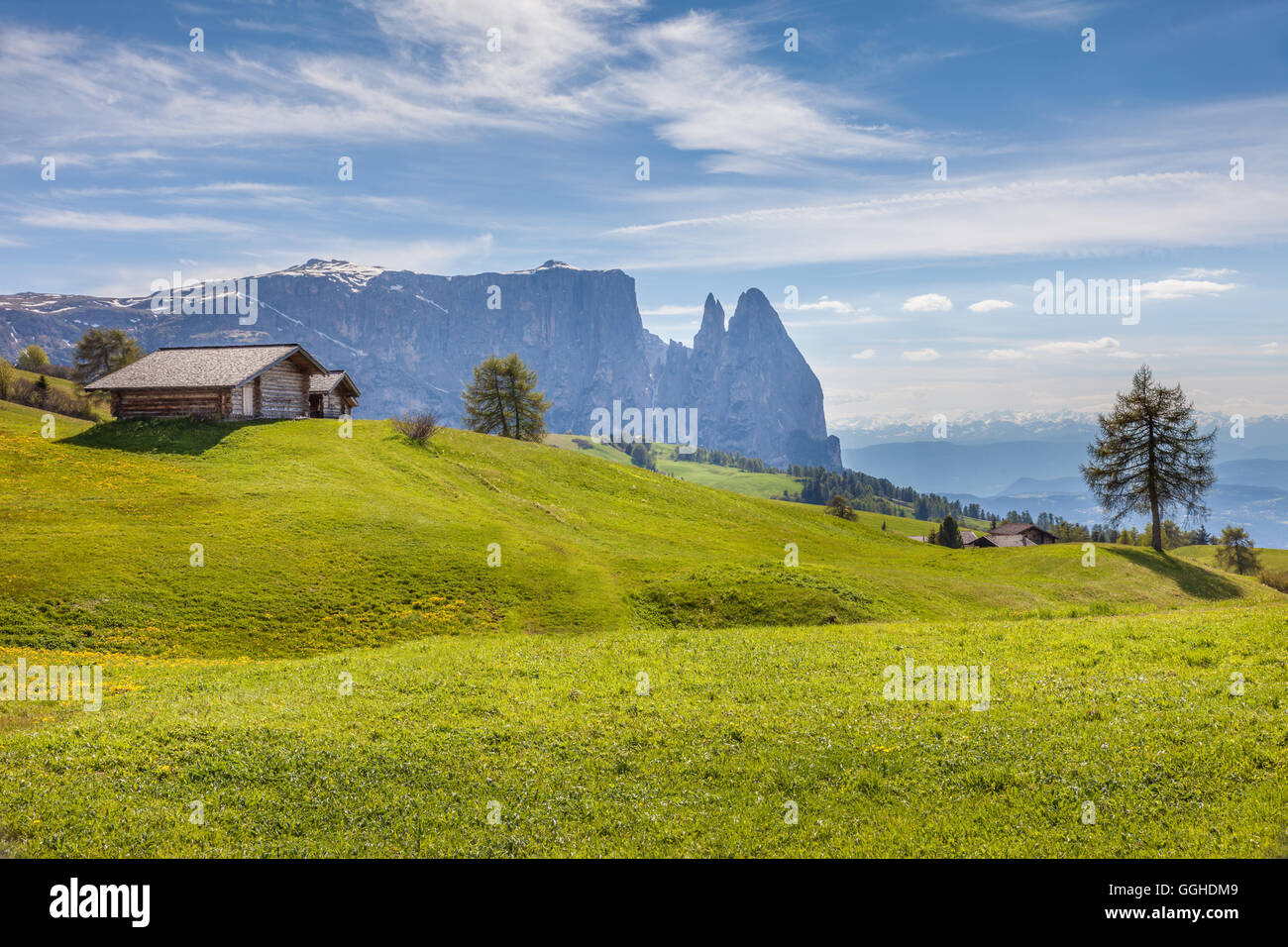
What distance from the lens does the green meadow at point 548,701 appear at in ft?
43.8

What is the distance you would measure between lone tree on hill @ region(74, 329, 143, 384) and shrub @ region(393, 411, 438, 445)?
3071 inches

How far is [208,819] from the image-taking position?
13.9 metres

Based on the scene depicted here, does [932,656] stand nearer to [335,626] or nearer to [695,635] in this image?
[695,635]

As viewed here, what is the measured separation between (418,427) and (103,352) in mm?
88591

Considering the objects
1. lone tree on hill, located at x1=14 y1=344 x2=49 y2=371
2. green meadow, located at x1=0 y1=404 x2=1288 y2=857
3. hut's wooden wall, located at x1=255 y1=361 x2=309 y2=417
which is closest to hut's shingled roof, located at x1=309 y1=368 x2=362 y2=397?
hut's wooden wall, located at x1=255 y1=361 x2=309 y2=417

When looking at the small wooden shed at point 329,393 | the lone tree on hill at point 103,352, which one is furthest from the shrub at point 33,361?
the small wooden shed at point 329,393

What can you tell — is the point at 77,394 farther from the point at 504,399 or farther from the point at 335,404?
the point at 504,399

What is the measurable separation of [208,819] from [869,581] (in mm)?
39066

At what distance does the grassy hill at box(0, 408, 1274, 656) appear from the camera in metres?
31.6

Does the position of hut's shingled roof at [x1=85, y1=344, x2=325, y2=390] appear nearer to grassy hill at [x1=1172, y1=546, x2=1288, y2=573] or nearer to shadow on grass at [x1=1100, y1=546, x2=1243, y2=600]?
shadow on grass at [x1=1100, y1=546, x2=1243, y2=600]

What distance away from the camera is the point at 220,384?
6294 cm

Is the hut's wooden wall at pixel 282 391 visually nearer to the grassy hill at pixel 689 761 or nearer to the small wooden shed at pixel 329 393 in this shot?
the small wooden shed at pixel 329 393

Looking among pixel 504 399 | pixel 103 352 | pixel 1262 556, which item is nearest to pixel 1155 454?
pixel 504 399

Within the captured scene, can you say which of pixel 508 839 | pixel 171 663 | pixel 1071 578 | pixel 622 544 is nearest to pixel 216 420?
pixel 622 544
